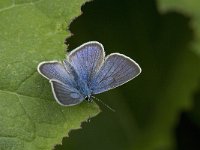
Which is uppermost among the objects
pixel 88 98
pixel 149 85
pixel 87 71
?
Answer: pixel 87 71

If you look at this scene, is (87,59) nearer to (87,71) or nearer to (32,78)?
(87,71)

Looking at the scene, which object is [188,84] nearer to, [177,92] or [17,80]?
[177,92]

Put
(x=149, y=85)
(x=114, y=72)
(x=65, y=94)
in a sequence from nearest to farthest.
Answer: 1. (x=65, y=94)
2. (x=114, y=72)
3. (x=149, y=85)

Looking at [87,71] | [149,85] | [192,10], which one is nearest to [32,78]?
[87,71]

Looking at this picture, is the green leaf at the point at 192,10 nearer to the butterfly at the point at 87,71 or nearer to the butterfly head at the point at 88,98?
the butterfly at the point at 87,71

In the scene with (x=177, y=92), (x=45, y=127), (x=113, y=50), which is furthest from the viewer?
(x=177, y=92)

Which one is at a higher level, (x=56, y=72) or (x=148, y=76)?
(x=56, y=72)

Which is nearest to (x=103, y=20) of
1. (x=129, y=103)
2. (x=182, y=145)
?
(x=129, y=103)

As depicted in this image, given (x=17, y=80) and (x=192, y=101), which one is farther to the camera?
(x=192, y=101)
